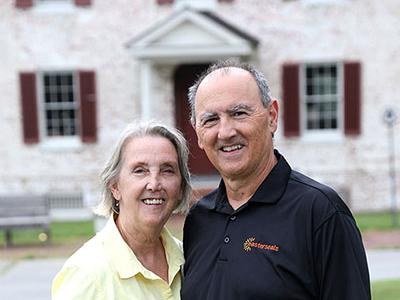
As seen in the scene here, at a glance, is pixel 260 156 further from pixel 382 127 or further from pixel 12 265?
pixel 382 127

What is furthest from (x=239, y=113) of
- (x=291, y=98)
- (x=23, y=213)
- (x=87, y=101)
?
(x=87, y=101)

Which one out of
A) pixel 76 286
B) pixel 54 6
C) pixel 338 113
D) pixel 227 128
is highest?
pixel 54 6

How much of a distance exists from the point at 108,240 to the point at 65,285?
32cm

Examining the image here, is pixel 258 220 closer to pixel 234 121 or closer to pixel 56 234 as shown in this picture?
pixel 234 121

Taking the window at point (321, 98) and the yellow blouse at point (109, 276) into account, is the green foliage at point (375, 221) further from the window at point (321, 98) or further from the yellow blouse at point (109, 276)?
the yellow blouse at point (109, 276)

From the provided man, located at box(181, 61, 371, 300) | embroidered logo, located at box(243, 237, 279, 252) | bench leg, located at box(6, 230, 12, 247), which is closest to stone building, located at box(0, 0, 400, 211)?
bench leg, located at box(6, 230, 12, 247)

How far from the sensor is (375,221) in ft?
44.8

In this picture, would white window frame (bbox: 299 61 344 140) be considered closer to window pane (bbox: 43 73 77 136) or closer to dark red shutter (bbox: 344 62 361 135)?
dark red shutter (bbox: 344 62 361 135)

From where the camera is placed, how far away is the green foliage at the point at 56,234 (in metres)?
13.0

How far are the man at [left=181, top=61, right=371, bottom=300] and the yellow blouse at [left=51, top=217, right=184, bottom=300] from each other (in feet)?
0.49

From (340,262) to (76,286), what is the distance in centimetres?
111

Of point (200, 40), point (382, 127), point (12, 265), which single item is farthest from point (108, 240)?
point (382, 127)

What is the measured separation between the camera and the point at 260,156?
8.64 feet

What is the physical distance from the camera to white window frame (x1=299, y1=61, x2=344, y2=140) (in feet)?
49.8
